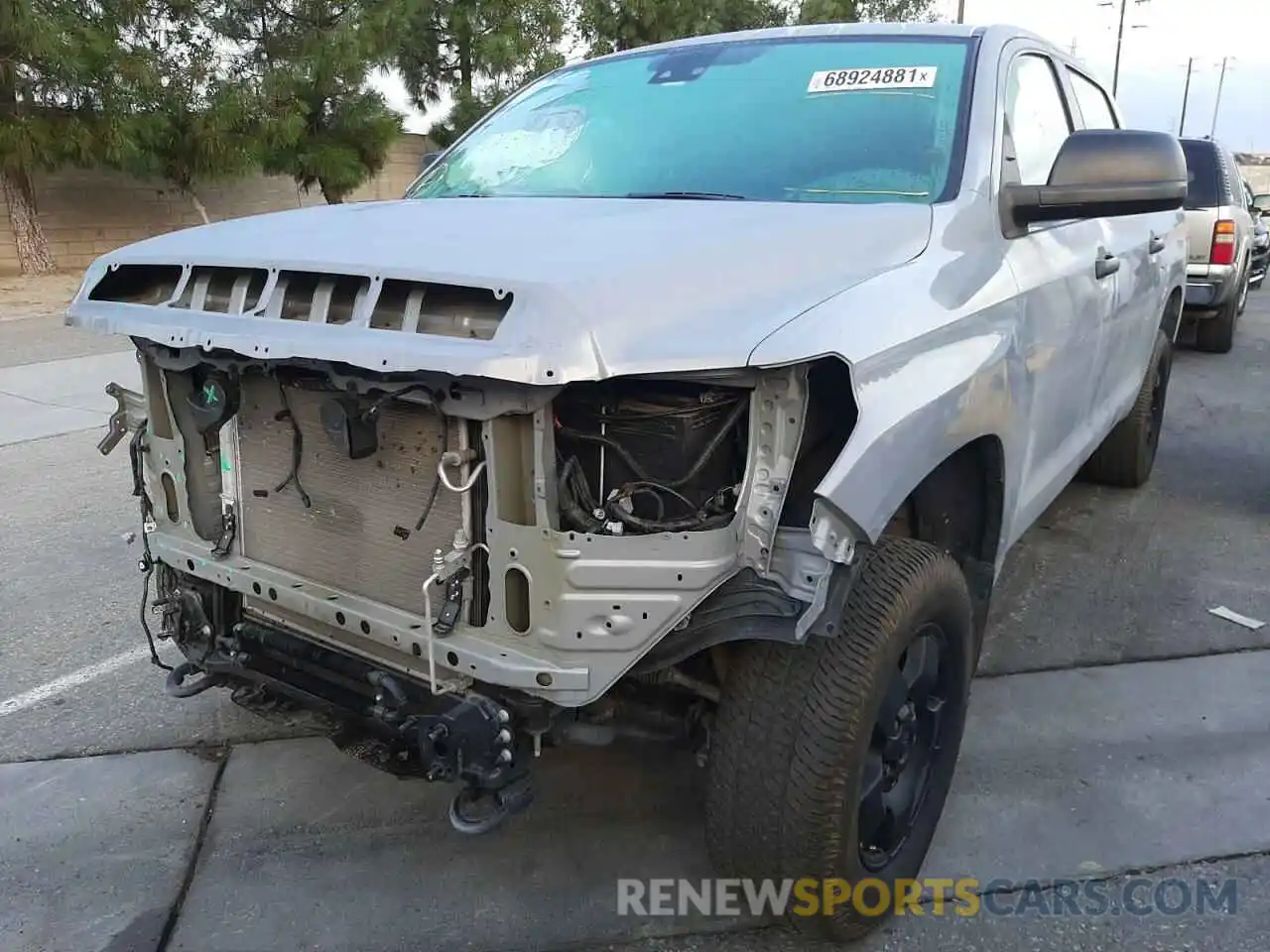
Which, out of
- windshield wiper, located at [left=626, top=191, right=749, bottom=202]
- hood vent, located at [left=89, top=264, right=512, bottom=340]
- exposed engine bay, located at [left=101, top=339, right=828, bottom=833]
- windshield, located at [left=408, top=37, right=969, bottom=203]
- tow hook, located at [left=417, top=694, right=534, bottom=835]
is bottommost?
tow hook, located at [left=417, top=694, right=534, bottom=835]

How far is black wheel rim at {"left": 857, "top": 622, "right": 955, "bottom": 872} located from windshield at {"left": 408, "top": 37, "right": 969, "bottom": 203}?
1.15 m

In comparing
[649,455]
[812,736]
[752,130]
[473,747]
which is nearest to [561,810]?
[473,747]

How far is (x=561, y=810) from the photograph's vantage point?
9.98 ft

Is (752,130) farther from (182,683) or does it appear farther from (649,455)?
(182,683)

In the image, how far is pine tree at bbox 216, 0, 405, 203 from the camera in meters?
15.8

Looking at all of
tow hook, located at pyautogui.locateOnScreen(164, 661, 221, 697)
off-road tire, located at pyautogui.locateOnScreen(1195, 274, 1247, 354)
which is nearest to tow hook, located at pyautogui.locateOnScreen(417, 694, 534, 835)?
tow hook, located at pyautogui.locateOnScreen(164, 661, 221, 697)

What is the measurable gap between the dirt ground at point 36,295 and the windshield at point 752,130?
39.3 feet

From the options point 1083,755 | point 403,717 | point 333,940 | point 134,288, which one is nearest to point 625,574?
point 403,717

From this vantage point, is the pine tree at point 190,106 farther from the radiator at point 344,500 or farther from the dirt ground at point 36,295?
the radiator at point 344,500

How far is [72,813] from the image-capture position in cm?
307

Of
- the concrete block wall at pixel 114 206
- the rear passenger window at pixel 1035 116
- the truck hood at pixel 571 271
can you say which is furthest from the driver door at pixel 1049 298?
the concrete block wall at pixel 114 206

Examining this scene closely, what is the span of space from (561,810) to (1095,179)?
7.33ft

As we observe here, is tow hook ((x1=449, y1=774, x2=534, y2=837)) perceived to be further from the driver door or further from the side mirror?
the side mirror

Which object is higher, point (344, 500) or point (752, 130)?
point (752, 130)
